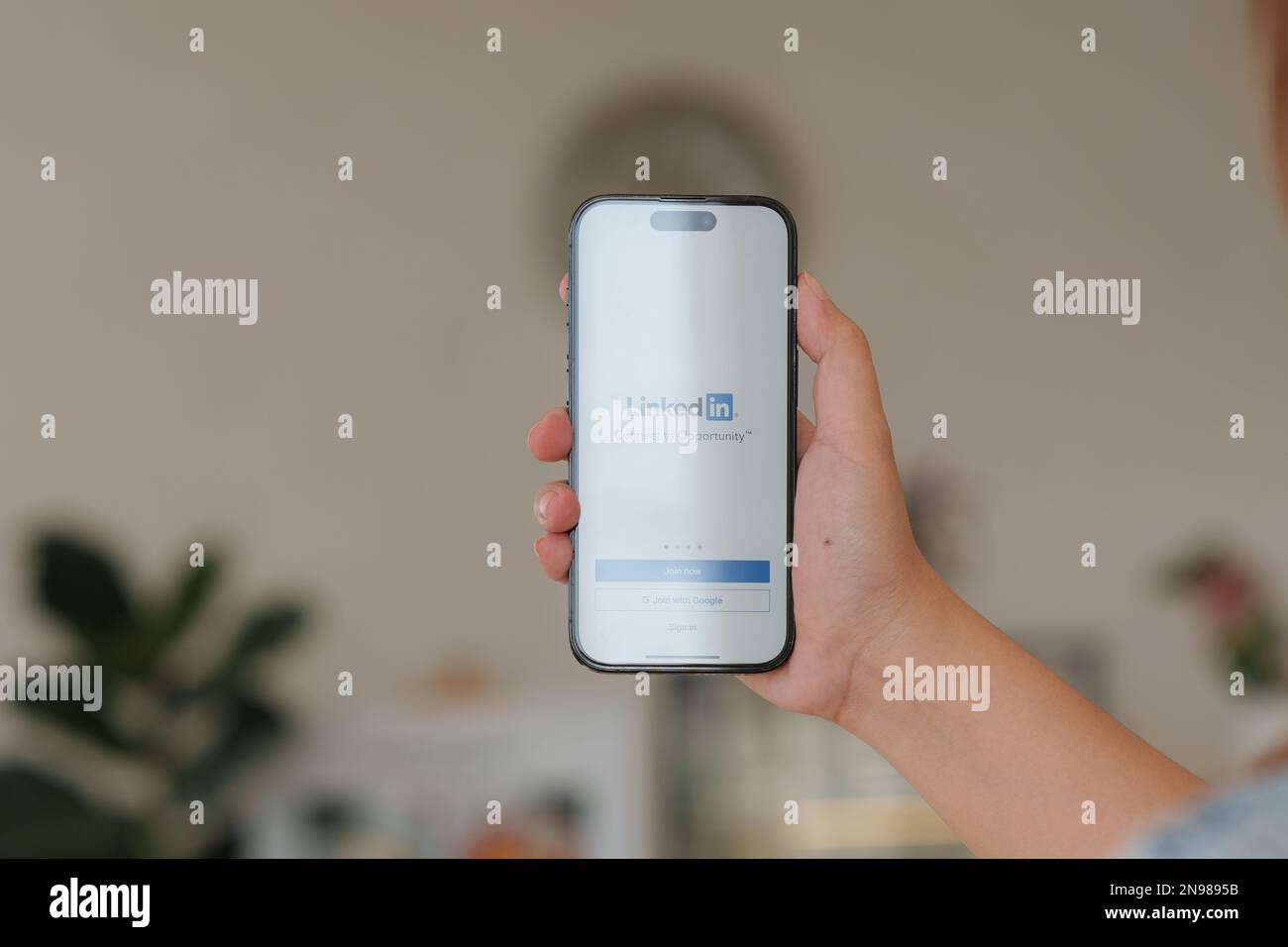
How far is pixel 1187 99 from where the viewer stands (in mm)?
1326

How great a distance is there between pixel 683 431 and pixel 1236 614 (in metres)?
1.13

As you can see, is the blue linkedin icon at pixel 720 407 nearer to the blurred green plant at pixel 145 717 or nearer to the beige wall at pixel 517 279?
the beige wall at pixel 517 279

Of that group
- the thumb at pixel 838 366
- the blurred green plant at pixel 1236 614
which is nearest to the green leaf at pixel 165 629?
the thumb at pixel 838 366

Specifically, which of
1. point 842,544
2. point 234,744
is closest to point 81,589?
point 234,744

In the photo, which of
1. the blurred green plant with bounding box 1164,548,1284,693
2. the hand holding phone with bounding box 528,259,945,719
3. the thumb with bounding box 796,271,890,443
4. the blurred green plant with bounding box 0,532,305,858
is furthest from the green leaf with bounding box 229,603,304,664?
the blurred green plant with bounding box 1164,548,1284,693

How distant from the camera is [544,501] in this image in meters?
0.56

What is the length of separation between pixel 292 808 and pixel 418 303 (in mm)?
648

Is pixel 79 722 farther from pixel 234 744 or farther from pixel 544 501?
pixel 544 501

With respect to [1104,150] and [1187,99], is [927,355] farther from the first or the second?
[1187,99]

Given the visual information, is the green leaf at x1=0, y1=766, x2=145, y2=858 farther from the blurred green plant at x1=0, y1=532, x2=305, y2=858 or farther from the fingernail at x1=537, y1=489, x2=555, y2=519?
the fingernail at x1=537, y1=489, x2=555, y2=519

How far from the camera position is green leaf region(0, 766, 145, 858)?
41.6 inches

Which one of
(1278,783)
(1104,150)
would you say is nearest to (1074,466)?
(1104,150)

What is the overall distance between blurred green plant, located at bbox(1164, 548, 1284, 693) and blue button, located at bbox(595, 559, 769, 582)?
1.02 metres
